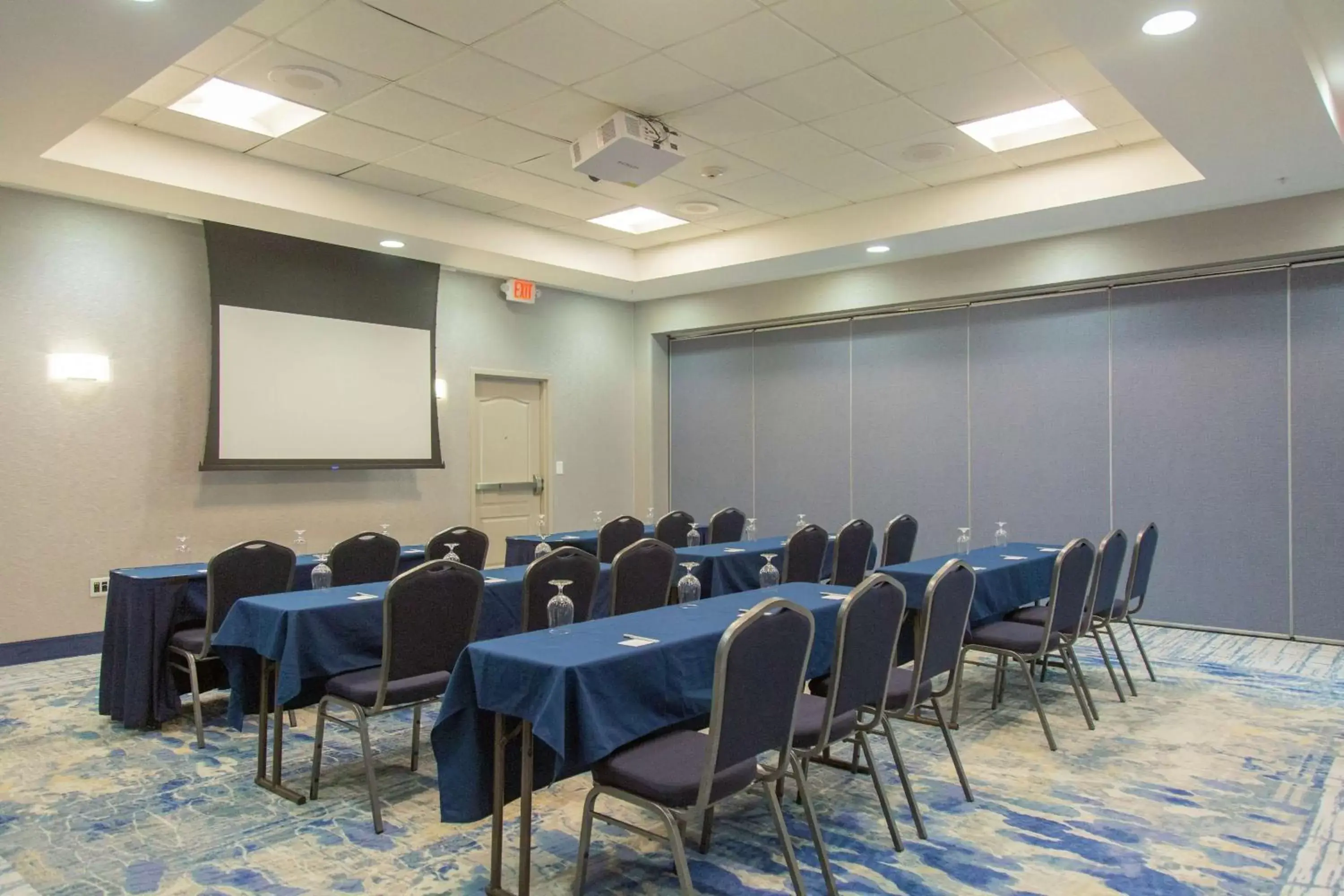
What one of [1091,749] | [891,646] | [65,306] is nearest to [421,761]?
[891,646]

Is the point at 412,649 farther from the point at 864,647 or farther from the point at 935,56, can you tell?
the point at 935,56

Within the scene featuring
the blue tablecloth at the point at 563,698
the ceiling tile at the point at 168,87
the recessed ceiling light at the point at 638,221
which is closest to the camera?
the blue tablecloth at the point at 563,698

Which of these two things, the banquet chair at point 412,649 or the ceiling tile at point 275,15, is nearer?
the banquet chair at point 412,649

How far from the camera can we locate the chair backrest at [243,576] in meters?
4.15

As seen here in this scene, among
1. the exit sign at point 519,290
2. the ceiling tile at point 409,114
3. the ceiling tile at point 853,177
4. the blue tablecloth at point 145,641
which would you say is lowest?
the blue tablecloth at point 145,641

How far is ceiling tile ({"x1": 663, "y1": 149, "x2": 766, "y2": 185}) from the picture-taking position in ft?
20.0

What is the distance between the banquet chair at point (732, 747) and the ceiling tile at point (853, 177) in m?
4.53

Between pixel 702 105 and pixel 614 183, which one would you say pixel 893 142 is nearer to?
pixel 702 105

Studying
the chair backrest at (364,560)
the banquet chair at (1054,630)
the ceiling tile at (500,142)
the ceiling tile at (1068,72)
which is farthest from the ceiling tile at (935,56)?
the chair backrest at (364,560)

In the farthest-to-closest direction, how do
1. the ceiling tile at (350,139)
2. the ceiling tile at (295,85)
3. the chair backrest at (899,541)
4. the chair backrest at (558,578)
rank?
the chair backrest at (899,541)
the ceiling tile at (350,139)
the ceiling tile at (295,85)
the chair backrest at (558,578)

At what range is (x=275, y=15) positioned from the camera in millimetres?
4102

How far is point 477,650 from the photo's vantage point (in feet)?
8.45

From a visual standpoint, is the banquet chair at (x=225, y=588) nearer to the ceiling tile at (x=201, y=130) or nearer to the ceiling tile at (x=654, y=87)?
the ceiling tile at (x=201, y=130)

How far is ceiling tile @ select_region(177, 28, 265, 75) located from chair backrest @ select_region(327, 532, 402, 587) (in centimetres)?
248
